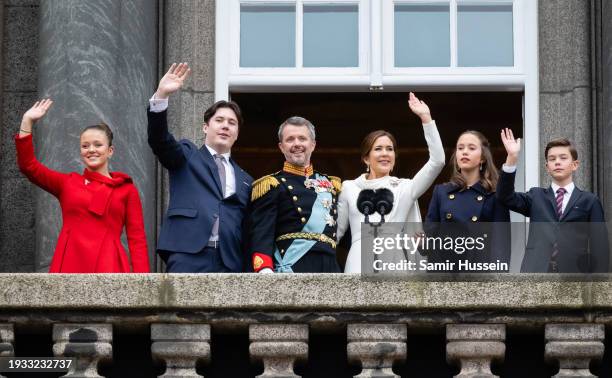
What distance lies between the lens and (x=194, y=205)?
11.3 metres

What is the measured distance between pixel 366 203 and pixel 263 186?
63cm

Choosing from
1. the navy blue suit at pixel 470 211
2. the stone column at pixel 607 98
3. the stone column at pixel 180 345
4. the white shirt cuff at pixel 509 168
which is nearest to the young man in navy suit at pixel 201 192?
the stone column at pixel 180 345

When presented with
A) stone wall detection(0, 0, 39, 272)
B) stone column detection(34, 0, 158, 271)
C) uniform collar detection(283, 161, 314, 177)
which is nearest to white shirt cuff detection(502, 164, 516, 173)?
uniform collar detection(283, 161, 314, 177)

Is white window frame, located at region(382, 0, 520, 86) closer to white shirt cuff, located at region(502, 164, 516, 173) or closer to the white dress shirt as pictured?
the white dress shirt

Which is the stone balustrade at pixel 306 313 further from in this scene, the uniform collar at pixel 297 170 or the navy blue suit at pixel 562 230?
the uniform collar at pixel 297 170

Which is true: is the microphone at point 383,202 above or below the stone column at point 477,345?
above

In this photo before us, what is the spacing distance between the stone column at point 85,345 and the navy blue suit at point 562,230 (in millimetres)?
2461

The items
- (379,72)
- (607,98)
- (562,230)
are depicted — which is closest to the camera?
(562,230)

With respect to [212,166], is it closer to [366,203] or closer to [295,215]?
[295,215]

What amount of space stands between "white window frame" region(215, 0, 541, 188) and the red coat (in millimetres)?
2528

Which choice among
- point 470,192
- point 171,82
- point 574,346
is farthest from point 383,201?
point 574,346

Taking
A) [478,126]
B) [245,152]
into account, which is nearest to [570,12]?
[478,126]

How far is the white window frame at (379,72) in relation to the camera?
13.9m

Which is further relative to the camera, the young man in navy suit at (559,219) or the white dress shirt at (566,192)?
the white dress shirt at (566,192)
